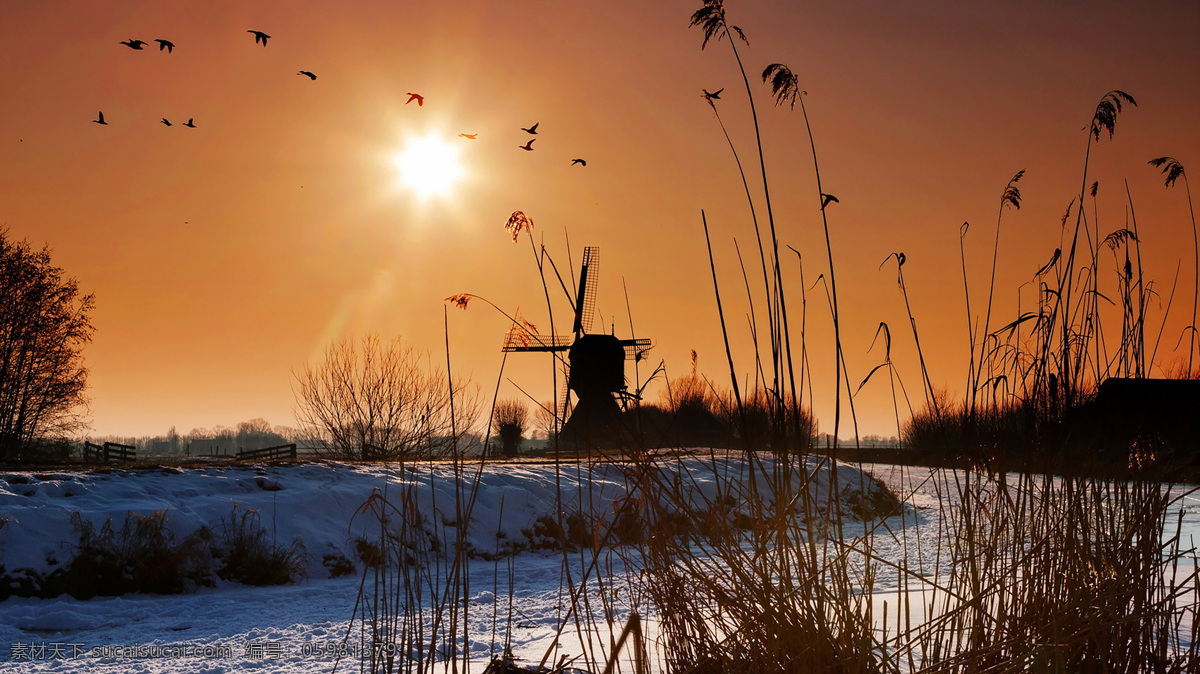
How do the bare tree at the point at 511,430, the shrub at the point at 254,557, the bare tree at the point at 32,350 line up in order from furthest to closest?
the bare tree at the point at 511,430, the bare tree at the point at 32,350, the shrub at the point at 254,557

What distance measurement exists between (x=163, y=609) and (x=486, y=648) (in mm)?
3601

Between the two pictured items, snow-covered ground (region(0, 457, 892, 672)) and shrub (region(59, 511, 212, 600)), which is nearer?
snow-covered ground (region(0, 457, 892, 672))

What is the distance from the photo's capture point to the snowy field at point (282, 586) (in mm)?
3459

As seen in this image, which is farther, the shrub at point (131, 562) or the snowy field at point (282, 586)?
the shrub at point (131, 562)

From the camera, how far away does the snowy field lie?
3.46 meters

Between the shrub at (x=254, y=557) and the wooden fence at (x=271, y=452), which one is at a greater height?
the wooden fence at (x=271, y=452)

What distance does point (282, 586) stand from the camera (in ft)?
20.9

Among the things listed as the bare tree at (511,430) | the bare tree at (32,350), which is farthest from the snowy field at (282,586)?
the bare tree at (511,430)

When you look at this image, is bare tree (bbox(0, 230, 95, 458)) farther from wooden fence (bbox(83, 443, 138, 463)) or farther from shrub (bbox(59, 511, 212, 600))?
shrub (bbox(59, 511, 212, 600))

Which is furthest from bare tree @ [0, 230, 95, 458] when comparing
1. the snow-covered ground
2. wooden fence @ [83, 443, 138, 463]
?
the snow-covered ground

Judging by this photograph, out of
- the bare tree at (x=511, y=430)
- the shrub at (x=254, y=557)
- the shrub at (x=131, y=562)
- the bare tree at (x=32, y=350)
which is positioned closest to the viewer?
the shrub at (x=131, y=562)

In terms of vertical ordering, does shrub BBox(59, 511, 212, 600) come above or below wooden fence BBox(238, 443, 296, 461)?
below

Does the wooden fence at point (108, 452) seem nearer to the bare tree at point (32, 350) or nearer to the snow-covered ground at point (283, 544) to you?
the bare tree at point (32, 350)

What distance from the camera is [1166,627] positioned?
2191 mm
